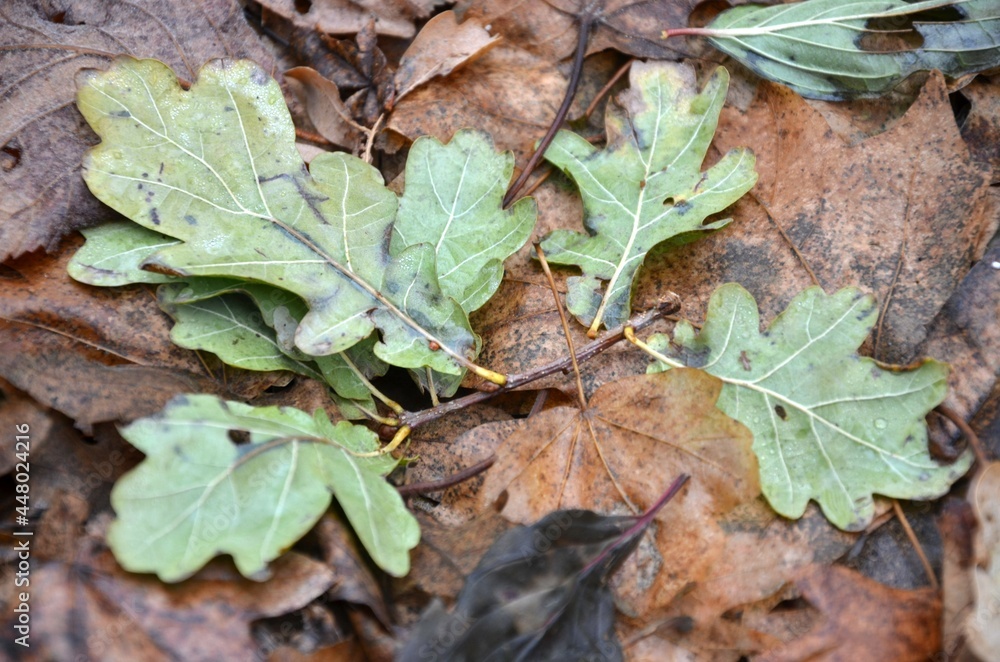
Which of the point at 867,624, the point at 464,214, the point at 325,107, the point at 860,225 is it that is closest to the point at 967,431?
the point at 867,624

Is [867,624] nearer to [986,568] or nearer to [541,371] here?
[986,568]

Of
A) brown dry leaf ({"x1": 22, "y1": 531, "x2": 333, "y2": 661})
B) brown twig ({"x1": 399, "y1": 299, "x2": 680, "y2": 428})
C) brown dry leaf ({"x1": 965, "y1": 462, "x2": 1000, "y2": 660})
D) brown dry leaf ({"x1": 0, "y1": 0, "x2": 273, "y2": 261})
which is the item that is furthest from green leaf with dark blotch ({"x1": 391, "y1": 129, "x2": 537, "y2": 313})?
brown dry leaf ({"x1": 965, "y1": 462, "x2": 1000, "y2": 660})

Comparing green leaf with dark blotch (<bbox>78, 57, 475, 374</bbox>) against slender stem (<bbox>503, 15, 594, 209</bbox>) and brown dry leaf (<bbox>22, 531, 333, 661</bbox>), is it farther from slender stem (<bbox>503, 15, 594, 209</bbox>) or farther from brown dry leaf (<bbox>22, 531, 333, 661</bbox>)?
brown dry leaf (<bbox>22, 531, 333, 661</bbox>)

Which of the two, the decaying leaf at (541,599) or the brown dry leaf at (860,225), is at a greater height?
the brown dry leaf at (860,225)

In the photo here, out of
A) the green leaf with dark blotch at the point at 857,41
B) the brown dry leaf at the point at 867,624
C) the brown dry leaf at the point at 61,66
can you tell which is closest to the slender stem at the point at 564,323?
the brown dry leaf at the point at 867,624

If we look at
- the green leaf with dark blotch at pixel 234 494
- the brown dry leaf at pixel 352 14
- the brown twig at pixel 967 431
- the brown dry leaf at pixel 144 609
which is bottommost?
the brown dry leaf at pixel 144 609

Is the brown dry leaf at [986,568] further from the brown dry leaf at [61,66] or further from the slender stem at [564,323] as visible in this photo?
the brown dry leaf at [61,66]
